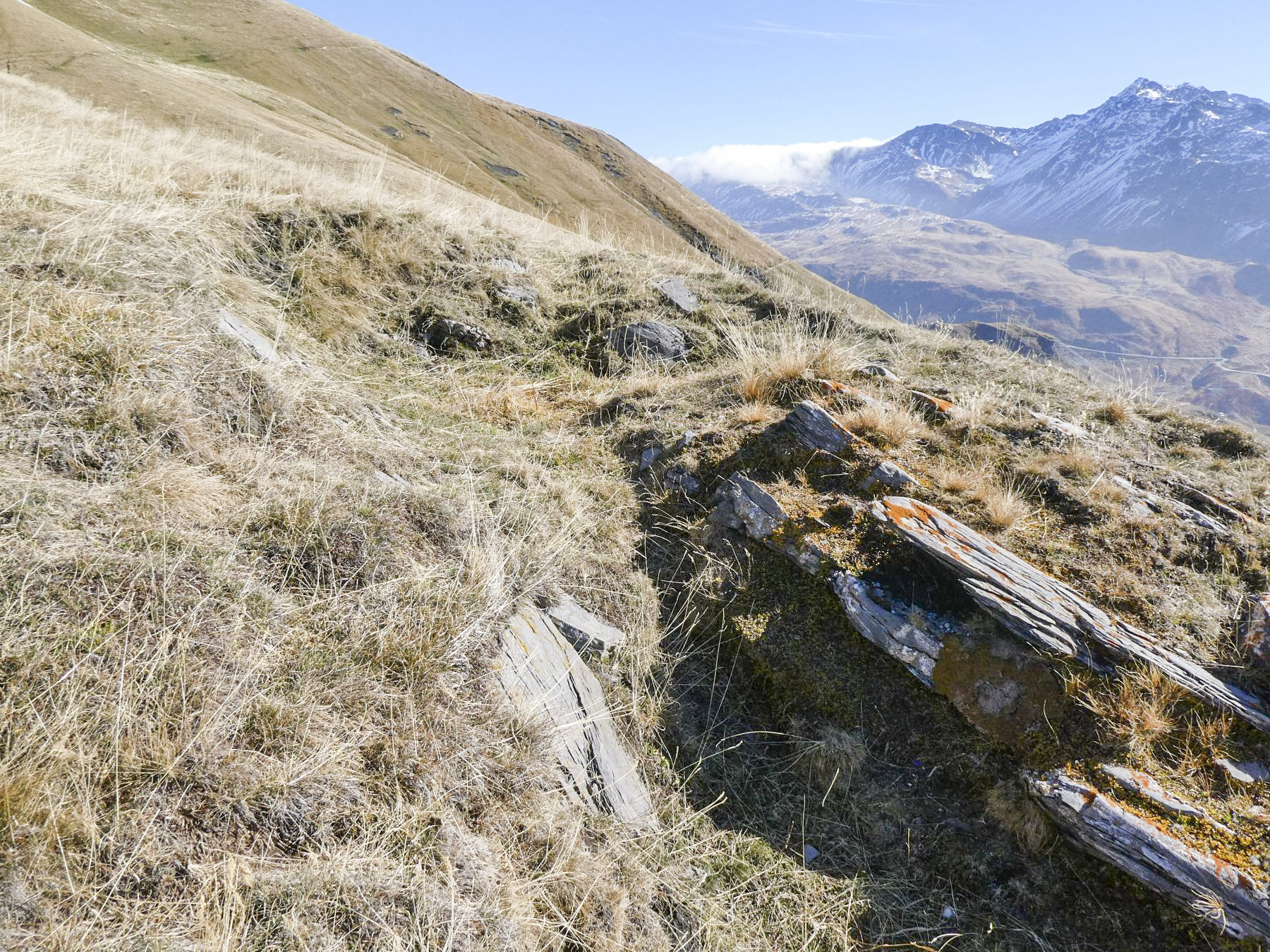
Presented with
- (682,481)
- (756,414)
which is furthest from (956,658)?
(756,414)

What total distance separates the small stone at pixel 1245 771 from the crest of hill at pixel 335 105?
21.8 metres

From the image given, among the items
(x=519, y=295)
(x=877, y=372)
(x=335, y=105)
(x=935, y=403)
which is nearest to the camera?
(x=935, y=403)

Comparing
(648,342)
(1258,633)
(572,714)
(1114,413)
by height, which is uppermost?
(1114,413)

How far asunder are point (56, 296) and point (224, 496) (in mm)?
1950

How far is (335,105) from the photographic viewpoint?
1850 inches

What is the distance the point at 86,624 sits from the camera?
2.29 meters

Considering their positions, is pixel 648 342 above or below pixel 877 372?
below

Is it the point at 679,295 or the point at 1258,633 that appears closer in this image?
the point at 1258,633

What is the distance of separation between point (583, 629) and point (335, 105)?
188 feet

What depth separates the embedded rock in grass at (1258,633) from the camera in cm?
335

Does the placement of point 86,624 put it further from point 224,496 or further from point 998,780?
point 998,780

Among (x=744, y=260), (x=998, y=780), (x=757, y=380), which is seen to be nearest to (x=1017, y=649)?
(x=998, y=780)

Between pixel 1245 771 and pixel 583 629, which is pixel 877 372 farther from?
pixel 583 629

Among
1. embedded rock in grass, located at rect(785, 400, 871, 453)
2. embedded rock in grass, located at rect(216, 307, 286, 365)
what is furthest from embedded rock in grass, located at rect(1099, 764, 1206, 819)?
embedded rock in grass, located at rect(216, 307, 286, 365)
